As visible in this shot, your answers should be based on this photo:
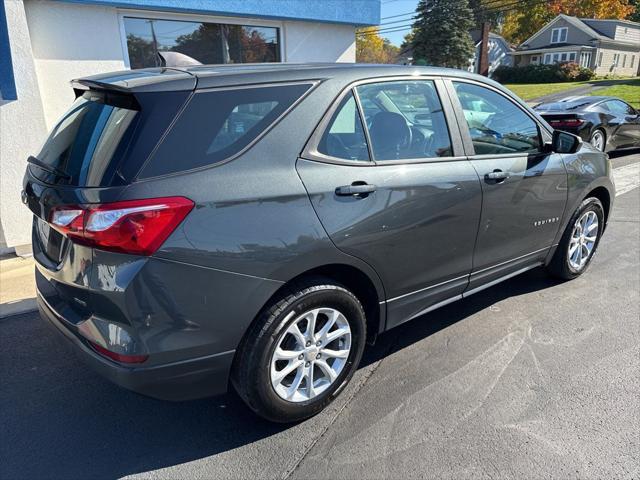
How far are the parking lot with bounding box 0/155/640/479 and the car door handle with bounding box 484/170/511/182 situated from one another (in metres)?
1.11

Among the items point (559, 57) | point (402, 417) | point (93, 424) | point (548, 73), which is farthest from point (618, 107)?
point (559, 57)

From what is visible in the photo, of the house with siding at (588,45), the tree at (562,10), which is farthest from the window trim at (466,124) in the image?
the tree at (562,10)

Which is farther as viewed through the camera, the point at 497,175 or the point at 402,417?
the point at 497,175

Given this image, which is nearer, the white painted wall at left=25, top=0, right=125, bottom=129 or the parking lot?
the parking lot

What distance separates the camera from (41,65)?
520cm

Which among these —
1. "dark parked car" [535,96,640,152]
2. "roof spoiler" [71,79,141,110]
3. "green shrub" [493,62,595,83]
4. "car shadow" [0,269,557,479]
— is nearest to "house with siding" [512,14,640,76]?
"green shrub" [493,62,595,83]

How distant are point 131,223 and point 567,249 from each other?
3616mm

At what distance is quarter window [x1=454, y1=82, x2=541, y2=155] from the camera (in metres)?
3.30

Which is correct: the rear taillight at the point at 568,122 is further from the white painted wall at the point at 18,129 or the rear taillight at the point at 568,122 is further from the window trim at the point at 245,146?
the white painted wall at the point at 18,129

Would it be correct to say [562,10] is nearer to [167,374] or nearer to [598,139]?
[598,139]

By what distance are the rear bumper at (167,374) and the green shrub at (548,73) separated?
49.3 meters

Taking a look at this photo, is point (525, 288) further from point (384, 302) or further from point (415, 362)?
point (384, 302)

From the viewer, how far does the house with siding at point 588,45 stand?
50.0 metres

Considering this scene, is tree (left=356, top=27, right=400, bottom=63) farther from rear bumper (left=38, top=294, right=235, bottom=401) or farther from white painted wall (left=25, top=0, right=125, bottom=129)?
rear bumper (left=38, top=294, right=235, bottom=401)
